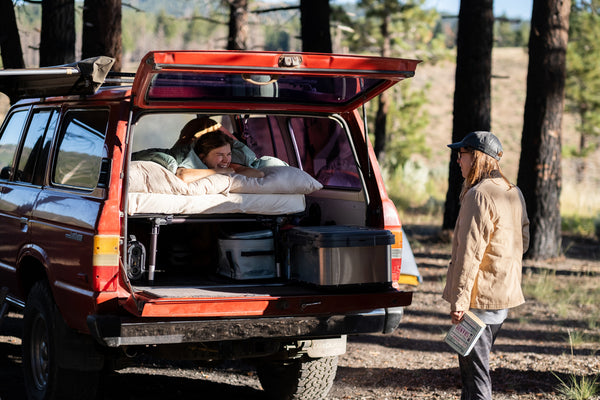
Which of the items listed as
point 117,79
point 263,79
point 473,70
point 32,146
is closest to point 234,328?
point 263,79

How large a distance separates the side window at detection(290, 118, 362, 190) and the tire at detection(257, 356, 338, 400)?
1247 millimetres

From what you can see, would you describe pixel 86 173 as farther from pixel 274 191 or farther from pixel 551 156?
pixel 551 156

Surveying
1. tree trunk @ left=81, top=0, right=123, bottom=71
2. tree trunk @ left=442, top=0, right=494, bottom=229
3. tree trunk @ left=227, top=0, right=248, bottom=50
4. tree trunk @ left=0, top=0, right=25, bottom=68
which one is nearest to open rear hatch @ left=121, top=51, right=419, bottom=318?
tree trunk @ left=81, top=0, right=123, bottom=71

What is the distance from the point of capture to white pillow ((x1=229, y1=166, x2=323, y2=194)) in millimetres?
5762

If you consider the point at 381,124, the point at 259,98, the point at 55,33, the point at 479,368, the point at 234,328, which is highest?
the point at 55,33

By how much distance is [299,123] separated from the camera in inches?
270

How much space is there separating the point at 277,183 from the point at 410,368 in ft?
7.65

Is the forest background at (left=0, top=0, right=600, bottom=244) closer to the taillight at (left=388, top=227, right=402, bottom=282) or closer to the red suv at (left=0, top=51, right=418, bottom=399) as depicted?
the red suv at (left=0, top=51, right=418, bottom=399)

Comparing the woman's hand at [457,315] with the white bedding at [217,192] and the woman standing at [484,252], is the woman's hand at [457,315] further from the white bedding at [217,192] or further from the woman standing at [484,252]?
the white bedding at [217,192]

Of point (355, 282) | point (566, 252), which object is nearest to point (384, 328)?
point (355, 282)

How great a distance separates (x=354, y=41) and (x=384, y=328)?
2794cm

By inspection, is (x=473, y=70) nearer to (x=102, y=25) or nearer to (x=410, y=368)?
(x=102, y=25)

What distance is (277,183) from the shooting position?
5836 millimetres

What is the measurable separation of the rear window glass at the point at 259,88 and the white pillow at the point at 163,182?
17.3 inches
